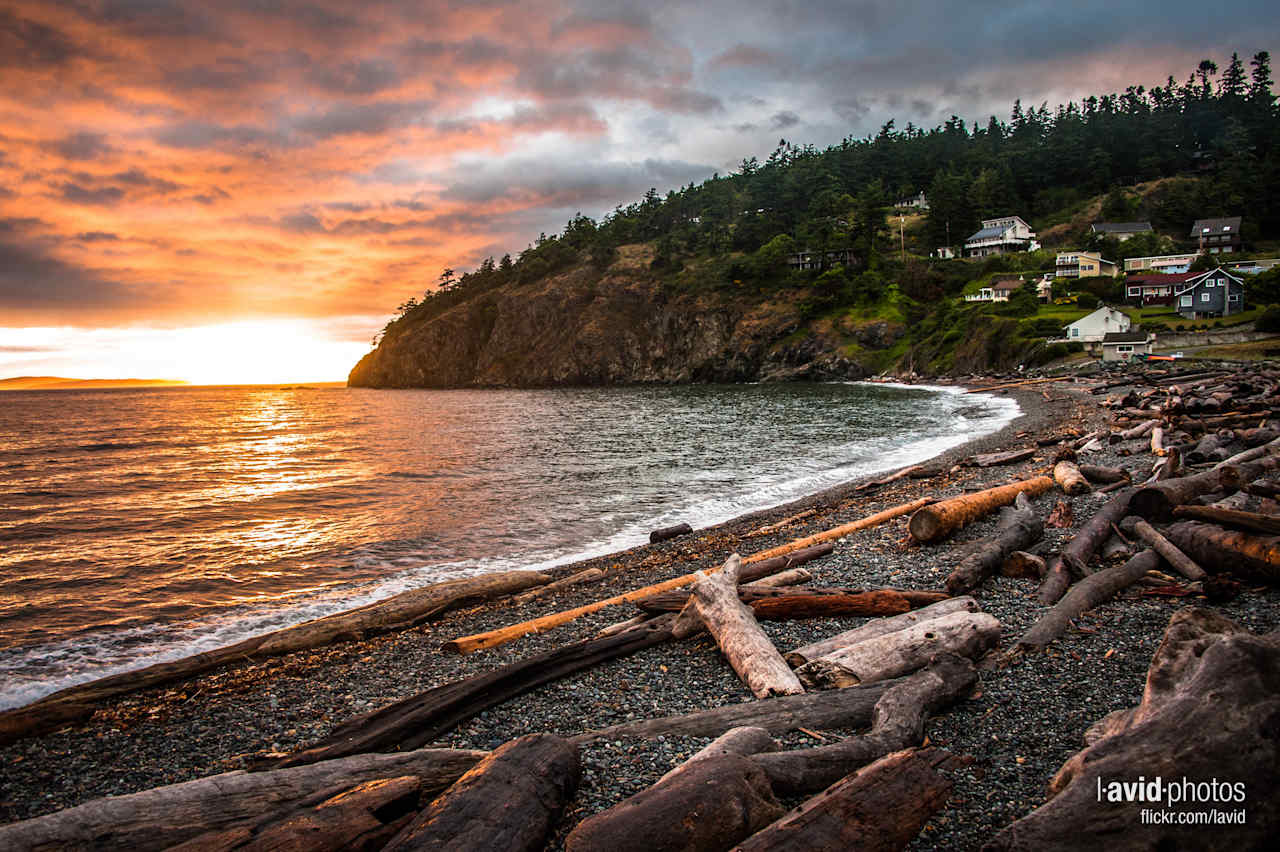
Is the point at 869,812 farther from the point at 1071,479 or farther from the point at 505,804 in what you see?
the point at 1071,479

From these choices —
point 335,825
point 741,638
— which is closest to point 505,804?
point 335,825

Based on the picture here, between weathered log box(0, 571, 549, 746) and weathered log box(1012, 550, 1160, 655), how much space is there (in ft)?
26.6

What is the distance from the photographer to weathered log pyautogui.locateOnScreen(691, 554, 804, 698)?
6.07 meters

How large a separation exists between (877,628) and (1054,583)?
270 cm

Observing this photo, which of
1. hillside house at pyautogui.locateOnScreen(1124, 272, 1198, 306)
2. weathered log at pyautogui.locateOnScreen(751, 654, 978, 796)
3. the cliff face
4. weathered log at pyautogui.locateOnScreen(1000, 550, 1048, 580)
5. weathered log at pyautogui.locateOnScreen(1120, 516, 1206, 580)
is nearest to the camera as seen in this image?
weathered log at pyautogui.locateOnScreen(751, 654, 978, 796)

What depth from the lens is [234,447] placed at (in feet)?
146

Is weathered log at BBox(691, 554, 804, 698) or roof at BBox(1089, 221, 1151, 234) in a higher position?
roof at BBox(1089, 221, 1151, 234)

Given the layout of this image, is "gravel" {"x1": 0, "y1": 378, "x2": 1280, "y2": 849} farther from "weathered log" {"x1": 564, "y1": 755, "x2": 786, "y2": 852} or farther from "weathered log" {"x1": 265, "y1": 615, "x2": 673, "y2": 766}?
"weathered log" {"x1": 564, "y1": 755, "x2": 786, "y2": 852}

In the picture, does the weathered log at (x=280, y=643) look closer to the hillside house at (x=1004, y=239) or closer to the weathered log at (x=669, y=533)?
the weathered log at (x=669, y=533)

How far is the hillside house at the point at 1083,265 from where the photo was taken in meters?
98.4

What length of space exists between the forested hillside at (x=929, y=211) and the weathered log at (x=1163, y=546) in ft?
263

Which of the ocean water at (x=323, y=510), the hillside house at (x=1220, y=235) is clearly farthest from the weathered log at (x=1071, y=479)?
the hillside house at (x=1220, y=235)

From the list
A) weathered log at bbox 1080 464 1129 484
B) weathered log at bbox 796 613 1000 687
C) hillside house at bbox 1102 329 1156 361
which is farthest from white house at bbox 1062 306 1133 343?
weathered log at bbox 796 613 1000 687

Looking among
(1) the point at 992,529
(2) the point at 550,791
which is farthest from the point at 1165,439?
(2) the point at 550,791
